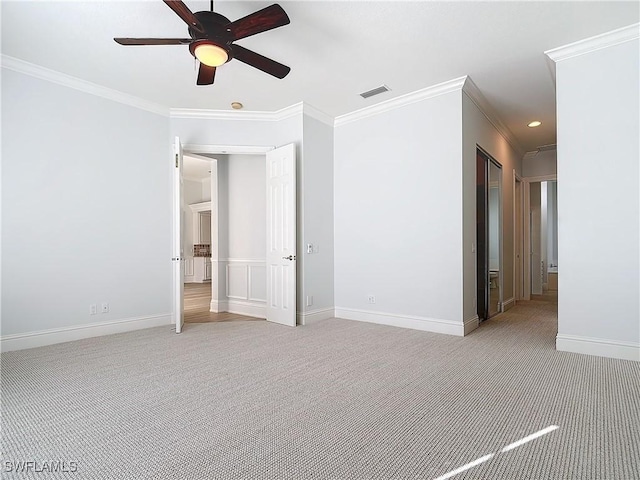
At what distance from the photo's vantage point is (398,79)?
13.7 feet

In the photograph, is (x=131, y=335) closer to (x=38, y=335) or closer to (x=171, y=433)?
(x=38, y=335)

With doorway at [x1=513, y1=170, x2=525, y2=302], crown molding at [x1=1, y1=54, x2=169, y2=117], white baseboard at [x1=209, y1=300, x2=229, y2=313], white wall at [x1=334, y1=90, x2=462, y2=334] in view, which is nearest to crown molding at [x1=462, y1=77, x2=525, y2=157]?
white wall at [x1=334, y1=90, x2=462, y2=334]

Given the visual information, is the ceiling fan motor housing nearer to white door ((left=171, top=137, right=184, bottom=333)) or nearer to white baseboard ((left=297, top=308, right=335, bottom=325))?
white door ((left=171, top=137, right=184, bottom=333))

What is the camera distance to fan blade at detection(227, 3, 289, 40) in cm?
236

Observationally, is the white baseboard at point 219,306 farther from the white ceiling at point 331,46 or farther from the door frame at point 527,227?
the door frame at point 527,227

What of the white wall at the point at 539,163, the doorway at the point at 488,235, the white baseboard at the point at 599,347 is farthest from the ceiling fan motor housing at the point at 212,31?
the white wall at the point at 539,163

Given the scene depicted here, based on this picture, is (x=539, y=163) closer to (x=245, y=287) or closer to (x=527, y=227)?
(x=527, y=227)

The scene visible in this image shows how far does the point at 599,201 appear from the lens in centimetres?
335

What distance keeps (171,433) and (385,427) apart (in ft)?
3.92

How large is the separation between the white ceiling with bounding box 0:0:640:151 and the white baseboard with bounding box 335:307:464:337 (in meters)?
2.85

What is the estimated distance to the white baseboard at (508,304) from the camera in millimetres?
5953

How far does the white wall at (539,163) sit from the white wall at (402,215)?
13.3ft

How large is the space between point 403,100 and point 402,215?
1484mm

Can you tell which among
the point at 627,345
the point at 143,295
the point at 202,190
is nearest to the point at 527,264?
the point at 627,345
